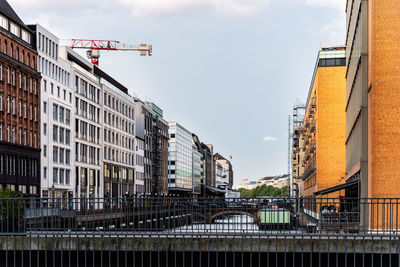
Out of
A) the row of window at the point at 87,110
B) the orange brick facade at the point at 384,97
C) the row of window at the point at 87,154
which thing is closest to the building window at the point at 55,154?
A: the row of window at the point at 87,154

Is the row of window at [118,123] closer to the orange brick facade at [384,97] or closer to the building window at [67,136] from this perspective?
the building window at [67,136]

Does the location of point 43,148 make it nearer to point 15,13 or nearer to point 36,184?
point 36,184

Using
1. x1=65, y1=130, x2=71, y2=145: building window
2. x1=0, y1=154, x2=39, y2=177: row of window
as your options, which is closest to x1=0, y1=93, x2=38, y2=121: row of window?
x1=0, y1=154, x2=39, y2=177: row of window

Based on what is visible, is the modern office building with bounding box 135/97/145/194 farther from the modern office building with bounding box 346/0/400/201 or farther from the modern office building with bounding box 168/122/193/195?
the modern office building with bounding box 346/0/400/201

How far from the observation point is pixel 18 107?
8050 centimetres

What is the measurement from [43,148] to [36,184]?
5799 millimetres

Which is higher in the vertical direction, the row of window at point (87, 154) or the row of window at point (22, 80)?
the row of window at point (22, 80)

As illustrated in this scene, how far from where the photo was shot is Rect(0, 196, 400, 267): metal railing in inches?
847

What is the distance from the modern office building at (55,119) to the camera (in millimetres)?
88312

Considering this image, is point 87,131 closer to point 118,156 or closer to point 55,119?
point 55,119

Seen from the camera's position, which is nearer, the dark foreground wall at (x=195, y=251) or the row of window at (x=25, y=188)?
the dark foreground wall at (x=195, y=251)

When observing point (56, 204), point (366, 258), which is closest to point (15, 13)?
point (56, 204)

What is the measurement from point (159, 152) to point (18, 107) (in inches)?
3086

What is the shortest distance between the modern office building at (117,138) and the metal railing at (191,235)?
292 ft
